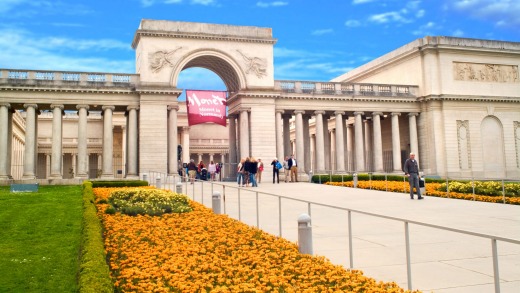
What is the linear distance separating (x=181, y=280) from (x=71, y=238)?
18.7 feet

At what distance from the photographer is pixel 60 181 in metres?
35.7

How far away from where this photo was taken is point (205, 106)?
131 feet

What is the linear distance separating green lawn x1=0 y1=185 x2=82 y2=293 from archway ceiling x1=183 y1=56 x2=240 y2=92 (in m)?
24.6

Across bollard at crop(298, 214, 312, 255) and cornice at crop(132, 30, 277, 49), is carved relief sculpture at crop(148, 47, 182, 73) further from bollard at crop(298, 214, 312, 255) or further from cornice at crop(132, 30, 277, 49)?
bollard at crop(298, 214, 312, 255)

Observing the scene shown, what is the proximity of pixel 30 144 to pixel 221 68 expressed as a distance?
1863cm

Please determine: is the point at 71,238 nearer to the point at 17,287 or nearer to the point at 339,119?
the point at 17,287

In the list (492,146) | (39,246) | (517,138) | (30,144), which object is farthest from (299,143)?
(39,246)

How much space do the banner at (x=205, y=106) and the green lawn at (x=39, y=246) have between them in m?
20.4

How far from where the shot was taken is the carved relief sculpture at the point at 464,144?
1799 inches

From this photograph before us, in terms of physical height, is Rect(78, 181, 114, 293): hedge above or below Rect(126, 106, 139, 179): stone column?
below

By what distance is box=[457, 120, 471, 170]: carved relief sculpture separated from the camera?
45.7m

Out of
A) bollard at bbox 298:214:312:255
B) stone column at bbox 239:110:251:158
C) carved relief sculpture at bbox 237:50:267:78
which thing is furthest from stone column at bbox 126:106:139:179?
bollard at bbox 298:214:312:255

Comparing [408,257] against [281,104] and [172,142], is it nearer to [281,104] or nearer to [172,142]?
[172,142]

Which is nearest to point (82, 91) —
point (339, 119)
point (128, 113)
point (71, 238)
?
point (128, 113)
